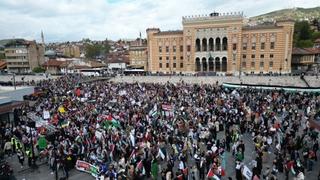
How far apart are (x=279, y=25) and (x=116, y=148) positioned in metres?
49.2

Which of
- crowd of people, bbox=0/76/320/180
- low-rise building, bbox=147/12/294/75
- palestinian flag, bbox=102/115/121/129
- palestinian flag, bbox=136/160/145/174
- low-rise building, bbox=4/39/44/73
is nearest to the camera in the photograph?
palestinian flag, bbox=136/160/145/174

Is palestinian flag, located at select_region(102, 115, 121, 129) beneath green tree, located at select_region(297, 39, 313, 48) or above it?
beneath

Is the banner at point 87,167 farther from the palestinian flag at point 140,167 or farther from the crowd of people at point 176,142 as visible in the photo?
the palestinian flag at point 140,167

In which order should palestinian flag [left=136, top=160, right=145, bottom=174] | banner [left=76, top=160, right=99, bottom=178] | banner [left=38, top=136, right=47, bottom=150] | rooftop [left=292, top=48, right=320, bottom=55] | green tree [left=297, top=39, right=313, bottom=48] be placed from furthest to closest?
green tree [left=297, top=39, right=313, bottom=48]
rooftop [left=292, top=48, right=320, bottom=55]
banner [left=38, top=136, right=47, bottom=150]
banner [left=76, top=160, right=99, bottom=178]
palestinian flag [left=136, top=160, right=145, bottom=174]

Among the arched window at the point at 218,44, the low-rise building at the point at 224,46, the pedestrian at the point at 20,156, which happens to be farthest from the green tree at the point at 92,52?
the pedestrian at the point at 20,156

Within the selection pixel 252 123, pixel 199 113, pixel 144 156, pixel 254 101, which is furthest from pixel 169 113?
pixel 254 101

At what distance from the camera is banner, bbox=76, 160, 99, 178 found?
13.7m

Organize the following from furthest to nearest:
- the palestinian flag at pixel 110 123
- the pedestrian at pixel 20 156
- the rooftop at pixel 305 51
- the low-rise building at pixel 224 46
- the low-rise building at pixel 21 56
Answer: the low-rise building at pixel 21 56 < the rooftop at pixel 305 51 < the low-rise building at pixel 224 46 < the palestinian flag at pixel 110 123 < the pedestrian at pixel 20 156

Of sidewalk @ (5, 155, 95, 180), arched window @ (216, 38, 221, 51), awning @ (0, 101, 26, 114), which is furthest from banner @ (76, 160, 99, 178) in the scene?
arched window @ (216, 38, 221, 51)

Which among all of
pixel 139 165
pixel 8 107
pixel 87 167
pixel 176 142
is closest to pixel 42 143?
pixel 87 167

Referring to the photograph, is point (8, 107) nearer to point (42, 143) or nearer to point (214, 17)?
point (42, 143)

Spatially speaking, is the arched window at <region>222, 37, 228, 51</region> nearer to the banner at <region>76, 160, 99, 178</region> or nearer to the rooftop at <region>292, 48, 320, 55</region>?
the rooftop at <region>292, 48, 320, 55</region>

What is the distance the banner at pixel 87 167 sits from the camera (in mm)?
13680

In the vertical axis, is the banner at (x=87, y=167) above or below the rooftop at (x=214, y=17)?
below
